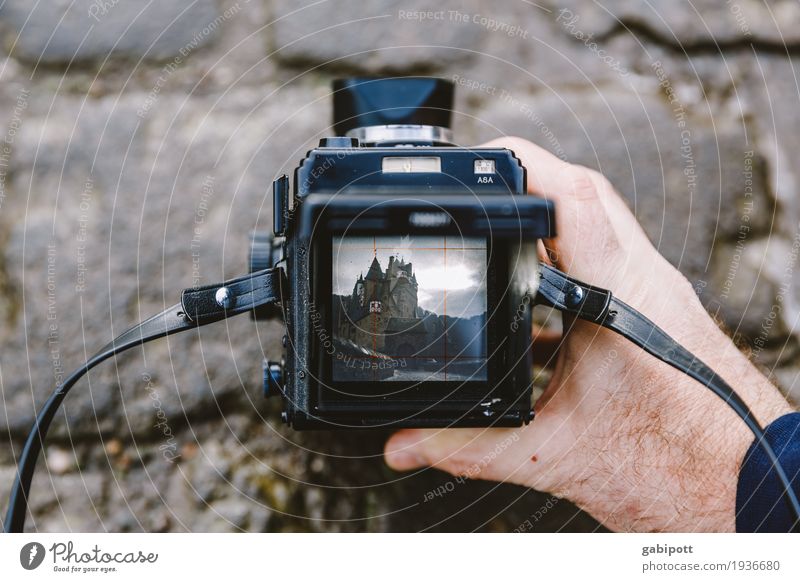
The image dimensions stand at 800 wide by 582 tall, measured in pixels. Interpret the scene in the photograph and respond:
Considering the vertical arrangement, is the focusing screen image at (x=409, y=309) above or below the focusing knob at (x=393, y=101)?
below

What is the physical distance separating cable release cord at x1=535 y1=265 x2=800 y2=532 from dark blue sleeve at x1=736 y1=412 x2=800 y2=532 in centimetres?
2

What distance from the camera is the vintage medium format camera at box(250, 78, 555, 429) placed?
18.1 inches

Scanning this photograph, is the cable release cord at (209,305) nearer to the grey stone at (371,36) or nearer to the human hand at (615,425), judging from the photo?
the human hand at (615,425)

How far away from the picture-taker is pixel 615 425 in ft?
1.94

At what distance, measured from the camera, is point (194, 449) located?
73 centimetres

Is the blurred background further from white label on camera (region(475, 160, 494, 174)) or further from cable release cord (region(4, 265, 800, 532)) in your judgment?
white label on camera (region(475, 160, 494, 174))

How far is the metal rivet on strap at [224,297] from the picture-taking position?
48 cm

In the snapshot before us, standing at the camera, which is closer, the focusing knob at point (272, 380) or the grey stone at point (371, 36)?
the focusing knob at point (272, 380)

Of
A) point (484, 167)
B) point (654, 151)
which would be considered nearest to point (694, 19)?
point (654, 151)

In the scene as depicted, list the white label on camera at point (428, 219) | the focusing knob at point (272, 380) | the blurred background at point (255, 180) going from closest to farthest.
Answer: the white label on camera at point (428, 219) → the focusing knob at point (272, 380) → the blurred background at point (255, 180)

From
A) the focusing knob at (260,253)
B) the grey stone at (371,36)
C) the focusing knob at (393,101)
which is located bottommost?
the focusing knob at (260,253)

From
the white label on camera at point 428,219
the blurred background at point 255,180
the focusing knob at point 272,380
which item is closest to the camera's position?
the white label on camera at point 428,219

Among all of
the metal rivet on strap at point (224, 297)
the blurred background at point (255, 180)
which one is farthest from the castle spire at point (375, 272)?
the blurred background at point (255, 180)

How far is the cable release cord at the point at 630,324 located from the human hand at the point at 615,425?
6 cm
